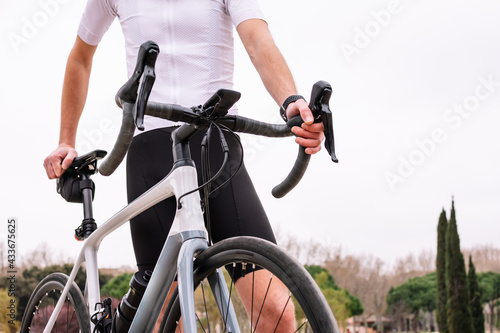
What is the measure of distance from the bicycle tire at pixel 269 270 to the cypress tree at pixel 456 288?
16.7m

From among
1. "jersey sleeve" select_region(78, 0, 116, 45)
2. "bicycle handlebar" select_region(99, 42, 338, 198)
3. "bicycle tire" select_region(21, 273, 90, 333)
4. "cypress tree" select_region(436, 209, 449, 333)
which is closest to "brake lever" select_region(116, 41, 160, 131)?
A: "bicycle handlebar" select_region(99, 42, 338, 198)

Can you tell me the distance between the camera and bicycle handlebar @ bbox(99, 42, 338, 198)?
107cm

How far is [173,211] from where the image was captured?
1510mm

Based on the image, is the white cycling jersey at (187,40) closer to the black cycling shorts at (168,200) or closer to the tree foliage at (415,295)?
the black cycling shorts at (168,200)

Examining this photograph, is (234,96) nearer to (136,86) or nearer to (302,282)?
(136,86)

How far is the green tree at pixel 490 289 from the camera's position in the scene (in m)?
25.9

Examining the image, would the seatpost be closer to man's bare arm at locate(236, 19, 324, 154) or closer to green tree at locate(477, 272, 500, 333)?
man's bare arm at locate(236, 19, 324, 154)

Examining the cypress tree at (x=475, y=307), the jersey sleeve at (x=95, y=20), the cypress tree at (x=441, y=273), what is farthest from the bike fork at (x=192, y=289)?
the cypress tree at (x=475, y=307)

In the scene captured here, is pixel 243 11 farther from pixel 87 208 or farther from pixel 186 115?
pixel 87 208

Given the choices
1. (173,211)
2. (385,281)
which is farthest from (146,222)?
(385,281)

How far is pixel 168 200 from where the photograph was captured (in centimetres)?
152

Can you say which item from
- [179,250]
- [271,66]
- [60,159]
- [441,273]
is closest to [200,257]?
[179,250]

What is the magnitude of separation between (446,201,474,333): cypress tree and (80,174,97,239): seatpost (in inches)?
642

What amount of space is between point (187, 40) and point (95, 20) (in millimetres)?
433
